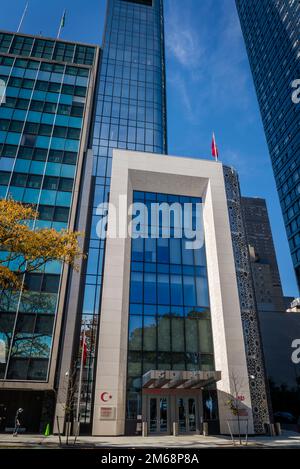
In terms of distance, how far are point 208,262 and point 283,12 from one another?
102 m

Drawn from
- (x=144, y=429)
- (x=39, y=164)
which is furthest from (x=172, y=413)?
(x=39, y=164)

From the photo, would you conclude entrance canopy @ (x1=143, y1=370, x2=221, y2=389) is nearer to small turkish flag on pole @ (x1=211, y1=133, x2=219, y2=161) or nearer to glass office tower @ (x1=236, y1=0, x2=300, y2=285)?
small turkish flag on pole @ (x1=211, y1=133, x2=219, y2=161)

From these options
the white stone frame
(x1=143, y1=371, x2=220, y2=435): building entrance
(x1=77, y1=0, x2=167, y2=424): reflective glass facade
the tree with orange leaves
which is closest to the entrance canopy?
(x1=143, y1=371, x2=220, y2=435): building entrance

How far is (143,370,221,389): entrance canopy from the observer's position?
80.1 feet

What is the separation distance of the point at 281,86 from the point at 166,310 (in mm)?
90107

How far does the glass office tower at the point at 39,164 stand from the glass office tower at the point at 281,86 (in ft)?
180

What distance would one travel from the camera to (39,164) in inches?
1455

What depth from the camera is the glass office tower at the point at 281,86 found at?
76.5 meters

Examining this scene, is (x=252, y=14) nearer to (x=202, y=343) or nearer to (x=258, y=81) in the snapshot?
(x=258, y=81)

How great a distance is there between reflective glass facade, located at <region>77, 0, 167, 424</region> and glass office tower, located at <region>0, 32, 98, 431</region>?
17.1ft

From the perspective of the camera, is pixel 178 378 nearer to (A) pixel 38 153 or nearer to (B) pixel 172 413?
(B) pixel 172 413

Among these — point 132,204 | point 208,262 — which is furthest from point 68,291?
point 208,262

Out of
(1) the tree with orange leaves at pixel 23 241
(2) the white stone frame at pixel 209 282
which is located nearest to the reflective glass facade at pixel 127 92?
(2) the white stone frame at pixel 209 282

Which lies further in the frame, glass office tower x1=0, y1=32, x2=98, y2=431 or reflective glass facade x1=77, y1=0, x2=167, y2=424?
reflective glass facade x1=77, y1=0, x2=167, y2=424
